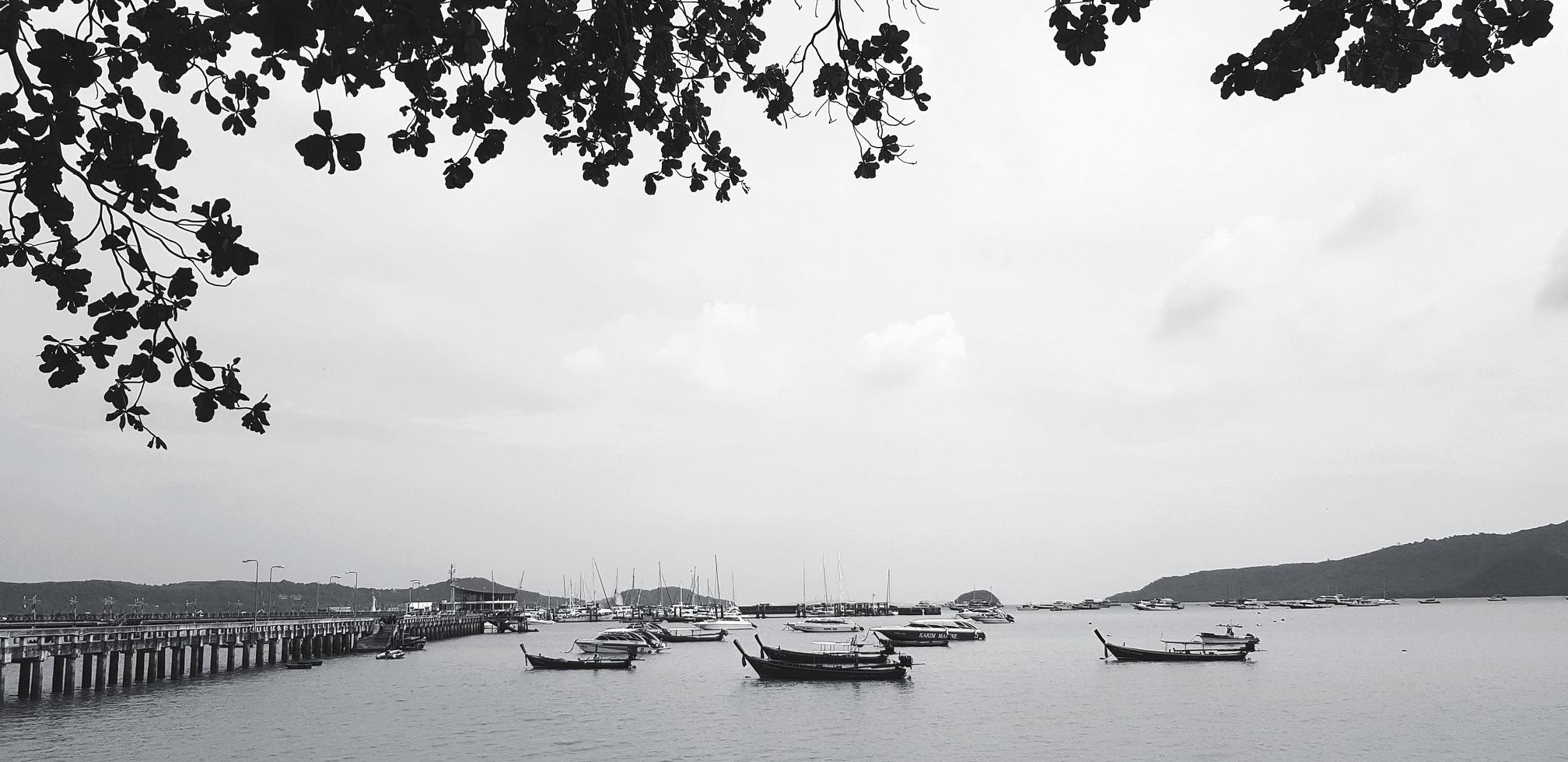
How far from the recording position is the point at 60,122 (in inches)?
212

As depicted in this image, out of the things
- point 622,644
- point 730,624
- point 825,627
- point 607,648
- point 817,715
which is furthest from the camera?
point 730,624

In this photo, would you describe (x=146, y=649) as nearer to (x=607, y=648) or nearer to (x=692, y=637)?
(x=607, y=648)

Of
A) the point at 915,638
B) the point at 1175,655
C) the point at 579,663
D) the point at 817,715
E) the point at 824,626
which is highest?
the point at 579,663

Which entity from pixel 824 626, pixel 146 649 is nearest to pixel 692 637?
pixel 824 626

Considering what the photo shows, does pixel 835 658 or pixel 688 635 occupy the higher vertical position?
pixel 835 658

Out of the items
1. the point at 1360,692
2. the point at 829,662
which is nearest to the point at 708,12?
the point at 829,662

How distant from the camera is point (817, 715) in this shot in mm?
51938

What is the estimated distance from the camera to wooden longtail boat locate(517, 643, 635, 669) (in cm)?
7700

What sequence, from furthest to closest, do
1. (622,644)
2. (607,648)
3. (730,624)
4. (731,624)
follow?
(731,624) → (730,624) → (622,644) → (607,648)

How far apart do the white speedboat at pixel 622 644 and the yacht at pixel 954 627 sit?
129ft

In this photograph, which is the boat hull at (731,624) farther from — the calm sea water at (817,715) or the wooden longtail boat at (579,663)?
the wooden longtail boat at (579,663)

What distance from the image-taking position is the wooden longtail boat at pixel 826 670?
64.4m

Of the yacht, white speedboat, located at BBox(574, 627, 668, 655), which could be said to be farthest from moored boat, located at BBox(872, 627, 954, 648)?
white speedboat, located at BBox(574, 627, 668, 655)

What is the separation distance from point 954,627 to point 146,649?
104276 mm
